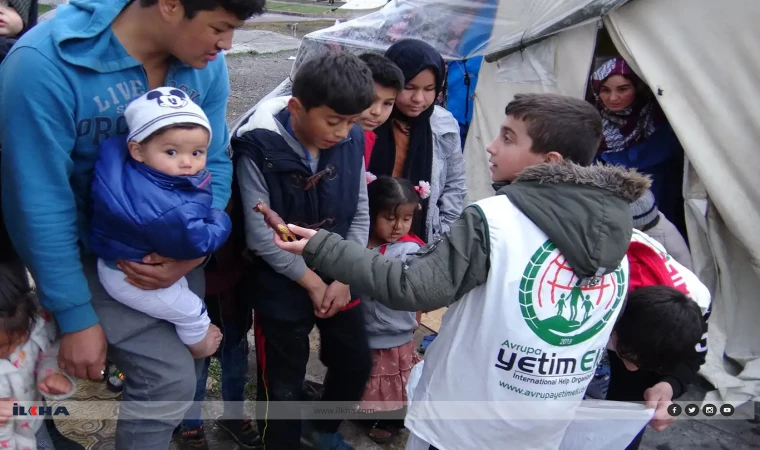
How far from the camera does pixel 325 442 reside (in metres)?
2.77

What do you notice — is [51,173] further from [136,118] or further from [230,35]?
[230,35]

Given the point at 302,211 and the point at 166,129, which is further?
the point at 302,211

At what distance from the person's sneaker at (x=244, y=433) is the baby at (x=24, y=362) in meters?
1.02

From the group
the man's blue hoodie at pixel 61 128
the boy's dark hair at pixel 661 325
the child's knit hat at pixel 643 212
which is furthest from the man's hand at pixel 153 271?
the child's knit hat at pixel 643 212

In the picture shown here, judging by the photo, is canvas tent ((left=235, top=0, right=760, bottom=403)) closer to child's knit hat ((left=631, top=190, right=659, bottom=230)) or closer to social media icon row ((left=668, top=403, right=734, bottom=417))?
social media icon row ((left=668, top=403, right=734, bottom=417))

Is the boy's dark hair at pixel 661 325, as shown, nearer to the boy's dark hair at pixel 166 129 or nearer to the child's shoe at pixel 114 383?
the boy's dark hair at pixel 166 129

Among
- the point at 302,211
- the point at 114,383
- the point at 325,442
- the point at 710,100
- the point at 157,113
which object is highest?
the point at 710,100

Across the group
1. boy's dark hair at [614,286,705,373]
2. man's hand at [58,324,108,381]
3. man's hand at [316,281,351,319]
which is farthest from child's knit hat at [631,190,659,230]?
man's hand at [58,324,108,381]

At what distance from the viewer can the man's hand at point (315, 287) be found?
2.35m

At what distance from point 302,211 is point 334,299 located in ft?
1.22

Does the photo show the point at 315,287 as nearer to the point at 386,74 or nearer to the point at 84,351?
the point at 84,351

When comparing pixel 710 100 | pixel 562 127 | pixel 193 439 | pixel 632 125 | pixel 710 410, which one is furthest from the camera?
pixel 632 125

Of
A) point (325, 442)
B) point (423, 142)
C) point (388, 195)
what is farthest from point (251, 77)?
point (325, 442)

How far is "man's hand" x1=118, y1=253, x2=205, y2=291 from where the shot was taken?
1.84m
